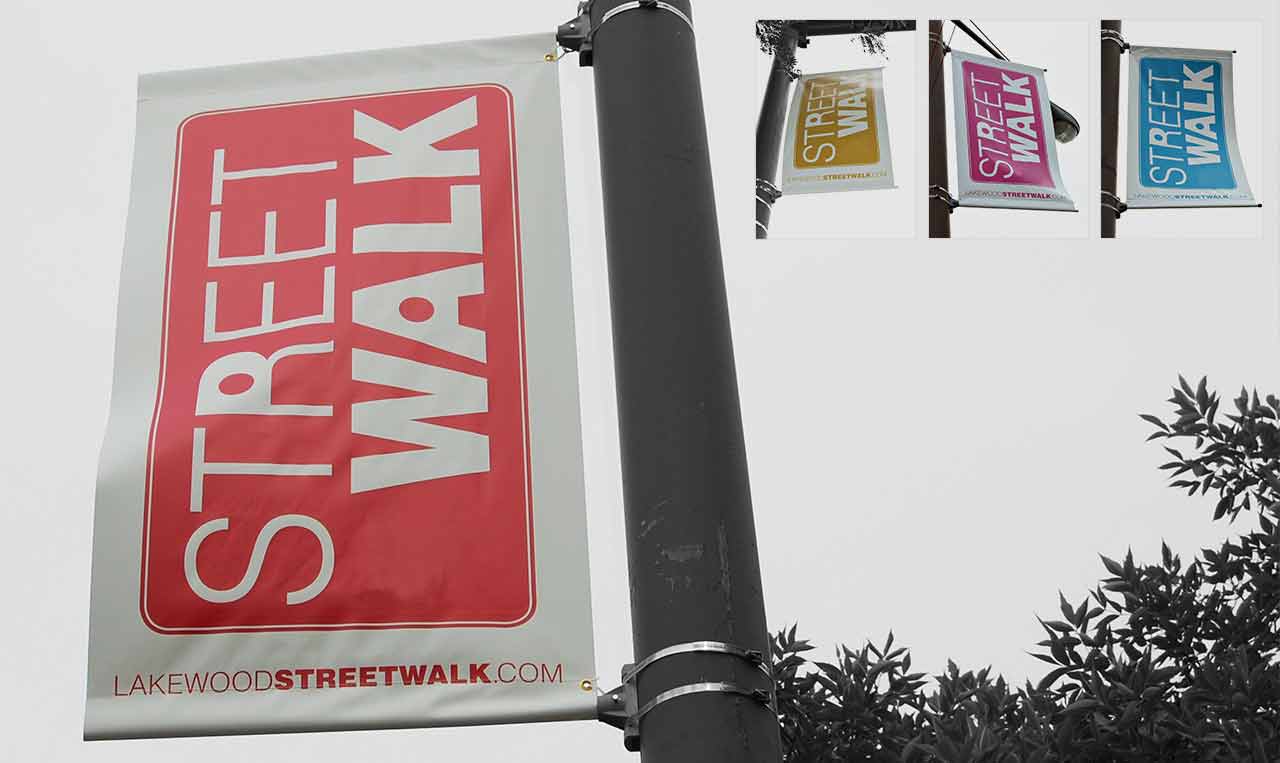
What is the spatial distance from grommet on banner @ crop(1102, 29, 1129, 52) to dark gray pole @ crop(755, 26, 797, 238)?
265cm

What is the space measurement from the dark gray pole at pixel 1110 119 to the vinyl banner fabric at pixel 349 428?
26.7 feet

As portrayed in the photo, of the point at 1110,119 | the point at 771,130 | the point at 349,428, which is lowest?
the point at 349,428

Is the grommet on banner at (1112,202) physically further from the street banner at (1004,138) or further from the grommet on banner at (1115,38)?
the grommet on banner at (1115,38)

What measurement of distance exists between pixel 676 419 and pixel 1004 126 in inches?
367

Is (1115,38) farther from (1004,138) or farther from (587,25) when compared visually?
(587,25)

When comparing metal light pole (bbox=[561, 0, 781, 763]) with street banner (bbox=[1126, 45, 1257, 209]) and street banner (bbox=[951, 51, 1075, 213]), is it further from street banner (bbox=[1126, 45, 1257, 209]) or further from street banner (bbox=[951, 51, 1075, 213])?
street banner (bbox=[1126, 45, 1257, 209])

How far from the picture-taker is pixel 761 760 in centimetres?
236

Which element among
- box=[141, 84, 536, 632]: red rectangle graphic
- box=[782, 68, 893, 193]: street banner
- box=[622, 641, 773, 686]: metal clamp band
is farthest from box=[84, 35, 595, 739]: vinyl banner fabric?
box=[782, 68, 893, 193]: street banner

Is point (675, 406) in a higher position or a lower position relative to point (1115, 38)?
lower

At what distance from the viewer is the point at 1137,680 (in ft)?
13.9

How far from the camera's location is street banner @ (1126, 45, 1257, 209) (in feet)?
37.0

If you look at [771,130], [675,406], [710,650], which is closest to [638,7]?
[675,406]

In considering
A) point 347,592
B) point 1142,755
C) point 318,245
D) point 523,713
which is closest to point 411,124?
point 318,245

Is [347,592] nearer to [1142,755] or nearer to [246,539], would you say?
[246,539]
